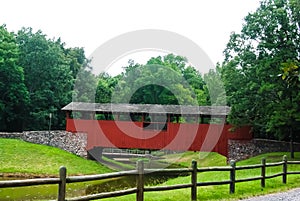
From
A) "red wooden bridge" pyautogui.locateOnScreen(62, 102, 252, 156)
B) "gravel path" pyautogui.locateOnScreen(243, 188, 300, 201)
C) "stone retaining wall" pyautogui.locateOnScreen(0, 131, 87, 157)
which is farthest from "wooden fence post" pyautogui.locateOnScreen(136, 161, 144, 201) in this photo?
"stone retaining wall" pyautogui.locateOnScreen(0, 131, 87, 157)

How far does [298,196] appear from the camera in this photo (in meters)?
10.3

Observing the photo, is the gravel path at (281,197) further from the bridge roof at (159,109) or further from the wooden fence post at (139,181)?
the bridge roof at (159,109)

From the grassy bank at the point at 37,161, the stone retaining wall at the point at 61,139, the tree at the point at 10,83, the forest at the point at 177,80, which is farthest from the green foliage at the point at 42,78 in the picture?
the grassy bank at the point at 37,161

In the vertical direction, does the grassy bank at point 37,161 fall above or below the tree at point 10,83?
below

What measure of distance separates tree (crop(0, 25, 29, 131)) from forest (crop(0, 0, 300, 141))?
0.30 ft

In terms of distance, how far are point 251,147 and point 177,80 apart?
20.6 meters

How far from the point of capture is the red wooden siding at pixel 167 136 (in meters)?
27.6

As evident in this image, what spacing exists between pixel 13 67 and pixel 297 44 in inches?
1025

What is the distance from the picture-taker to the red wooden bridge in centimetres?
2759

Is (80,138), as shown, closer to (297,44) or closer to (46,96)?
(46,96)

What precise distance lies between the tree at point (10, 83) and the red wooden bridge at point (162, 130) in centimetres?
1078

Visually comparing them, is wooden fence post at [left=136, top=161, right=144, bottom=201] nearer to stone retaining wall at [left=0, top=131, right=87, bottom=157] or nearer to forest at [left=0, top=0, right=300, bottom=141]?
forest at [left=0, top=0, right=300, bottom=141]

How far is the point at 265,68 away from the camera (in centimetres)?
2288

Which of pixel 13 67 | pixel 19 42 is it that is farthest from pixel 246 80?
pixel 19 42
